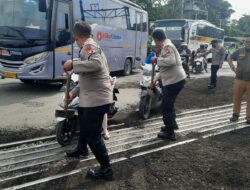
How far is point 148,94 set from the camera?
23.2ft

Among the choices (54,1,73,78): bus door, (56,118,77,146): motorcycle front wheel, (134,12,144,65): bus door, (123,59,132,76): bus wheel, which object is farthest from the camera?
(134,12,144,65): bus door

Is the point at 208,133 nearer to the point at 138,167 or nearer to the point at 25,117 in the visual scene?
the point at 138,167

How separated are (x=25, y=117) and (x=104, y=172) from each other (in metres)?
3.30

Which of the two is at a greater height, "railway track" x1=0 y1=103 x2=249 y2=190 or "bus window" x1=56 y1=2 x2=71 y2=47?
"bus window" x1=56 y1=2 x2=71 y2=47

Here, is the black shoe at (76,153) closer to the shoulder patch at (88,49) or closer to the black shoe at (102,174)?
the black shoe at (102,174)

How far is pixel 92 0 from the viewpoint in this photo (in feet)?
38.3

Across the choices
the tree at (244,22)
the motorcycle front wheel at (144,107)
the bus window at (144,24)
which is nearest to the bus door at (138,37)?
the bus window at (144,24)

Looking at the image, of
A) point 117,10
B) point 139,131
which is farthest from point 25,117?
point 117,10

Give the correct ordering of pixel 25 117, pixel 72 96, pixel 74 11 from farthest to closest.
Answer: pixel 74 11 < pixel 25 117 < pixel 72 96

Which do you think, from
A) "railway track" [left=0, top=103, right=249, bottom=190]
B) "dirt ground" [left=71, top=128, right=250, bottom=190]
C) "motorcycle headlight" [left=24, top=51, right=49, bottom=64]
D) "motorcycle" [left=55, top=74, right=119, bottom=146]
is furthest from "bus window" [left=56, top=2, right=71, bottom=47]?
"dirt ground" [left=71, top=128, right=250, bottom=190]

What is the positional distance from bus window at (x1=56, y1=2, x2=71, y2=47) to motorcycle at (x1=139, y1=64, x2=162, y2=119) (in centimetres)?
326

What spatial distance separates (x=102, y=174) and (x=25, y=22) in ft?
21.5

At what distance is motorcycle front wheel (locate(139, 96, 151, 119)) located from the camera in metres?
6.96

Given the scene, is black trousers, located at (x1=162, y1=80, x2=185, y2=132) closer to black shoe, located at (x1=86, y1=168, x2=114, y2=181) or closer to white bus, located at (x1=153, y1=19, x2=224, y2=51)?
black shoe, located at (x1=86, y1=168, x2=114, y2=181)
